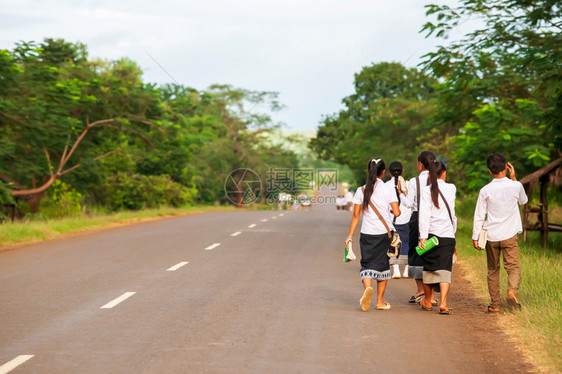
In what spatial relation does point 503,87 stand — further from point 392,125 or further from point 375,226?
point 392,125

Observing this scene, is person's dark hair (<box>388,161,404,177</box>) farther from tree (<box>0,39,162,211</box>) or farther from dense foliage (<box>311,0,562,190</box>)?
tree (<box>0,39,162,211</box>)

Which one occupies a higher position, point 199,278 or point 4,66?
point 4,66

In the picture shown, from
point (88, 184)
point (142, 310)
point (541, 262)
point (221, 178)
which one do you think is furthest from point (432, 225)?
point (221, 178)

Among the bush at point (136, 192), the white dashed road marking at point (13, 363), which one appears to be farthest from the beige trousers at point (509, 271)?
the bush at point (136, 192)

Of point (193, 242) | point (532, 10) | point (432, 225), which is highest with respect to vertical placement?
point (532, 10)

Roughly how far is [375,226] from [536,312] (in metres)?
2.11

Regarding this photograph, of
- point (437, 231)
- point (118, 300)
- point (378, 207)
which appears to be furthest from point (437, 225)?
point (118, 300)

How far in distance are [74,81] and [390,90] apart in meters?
36.9

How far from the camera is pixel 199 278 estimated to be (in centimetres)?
1126

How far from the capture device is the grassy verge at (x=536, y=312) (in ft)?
20.4

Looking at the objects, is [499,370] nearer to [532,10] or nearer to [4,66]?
[532,10]

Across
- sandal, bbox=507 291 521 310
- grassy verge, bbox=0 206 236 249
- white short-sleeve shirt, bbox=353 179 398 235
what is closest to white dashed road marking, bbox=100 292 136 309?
white short-sleeve shirt, bbox=353 179 398 235

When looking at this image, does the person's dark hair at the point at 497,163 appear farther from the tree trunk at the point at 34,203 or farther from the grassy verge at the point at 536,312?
the tree trunk at the point at 34,203

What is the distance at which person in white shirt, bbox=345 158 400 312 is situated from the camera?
8594mm
